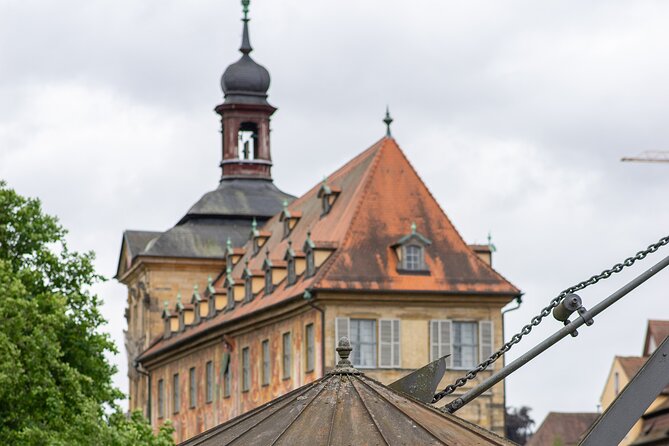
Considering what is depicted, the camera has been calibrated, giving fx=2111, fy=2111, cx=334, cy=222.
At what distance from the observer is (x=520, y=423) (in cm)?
12756

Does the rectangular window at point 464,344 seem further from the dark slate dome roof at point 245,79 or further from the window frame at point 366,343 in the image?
the dark slate dome roof at point 245,79

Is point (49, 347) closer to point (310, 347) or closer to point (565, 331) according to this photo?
point (310, 347)

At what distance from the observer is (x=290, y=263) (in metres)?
63.2

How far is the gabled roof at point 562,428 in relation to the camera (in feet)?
387

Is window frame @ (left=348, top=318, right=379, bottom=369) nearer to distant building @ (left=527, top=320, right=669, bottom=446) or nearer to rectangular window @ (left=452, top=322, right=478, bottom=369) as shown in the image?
rectangular window @ (left=452, top=322, right=478, bottom=369)

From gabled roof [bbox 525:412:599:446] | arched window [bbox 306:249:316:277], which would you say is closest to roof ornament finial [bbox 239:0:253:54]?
arched window [bbox 306:249:316:277]

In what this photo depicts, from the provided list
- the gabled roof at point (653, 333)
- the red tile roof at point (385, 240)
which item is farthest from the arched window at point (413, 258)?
the gabled roof at point (653, 333)

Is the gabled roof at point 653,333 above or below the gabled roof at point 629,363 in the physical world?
above

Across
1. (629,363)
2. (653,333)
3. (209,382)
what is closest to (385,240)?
(209,382)

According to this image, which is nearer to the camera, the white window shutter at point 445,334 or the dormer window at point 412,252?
the dormer window at point 412,252

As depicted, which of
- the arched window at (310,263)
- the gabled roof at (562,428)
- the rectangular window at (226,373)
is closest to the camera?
the arched window at (310,263)

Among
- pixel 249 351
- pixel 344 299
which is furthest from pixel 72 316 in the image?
pixel 249 351

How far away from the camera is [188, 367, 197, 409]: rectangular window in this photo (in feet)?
240

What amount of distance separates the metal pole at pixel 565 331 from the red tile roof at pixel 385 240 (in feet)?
149
